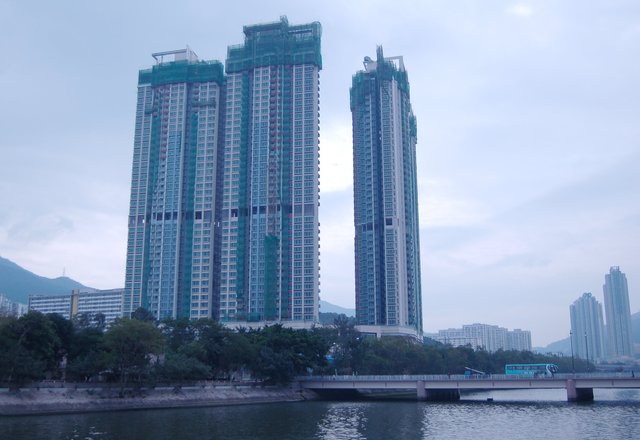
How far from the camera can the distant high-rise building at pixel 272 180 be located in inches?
5782

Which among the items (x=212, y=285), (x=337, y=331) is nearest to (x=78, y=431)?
(x=337, y=331)

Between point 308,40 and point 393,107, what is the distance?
30957 mm

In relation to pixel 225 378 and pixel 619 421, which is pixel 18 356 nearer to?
pixel 225 378

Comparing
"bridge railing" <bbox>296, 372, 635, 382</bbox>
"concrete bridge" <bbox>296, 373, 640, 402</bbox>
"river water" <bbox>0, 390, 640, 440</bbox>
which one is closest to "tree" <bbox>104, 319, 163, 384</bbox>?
"river water" <bbox>0, 390, 640, 440</bbox>

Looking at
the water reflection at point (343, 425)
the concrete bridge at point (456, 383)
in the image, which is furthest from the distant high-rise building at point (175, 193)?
the water reflection at point (343, 425)

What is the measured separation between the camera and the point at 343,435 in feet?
155

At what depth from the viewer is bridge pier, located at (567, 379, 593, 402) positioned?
8244 centimetres

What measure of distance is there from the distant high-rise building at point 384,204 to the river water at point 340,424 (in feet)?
294

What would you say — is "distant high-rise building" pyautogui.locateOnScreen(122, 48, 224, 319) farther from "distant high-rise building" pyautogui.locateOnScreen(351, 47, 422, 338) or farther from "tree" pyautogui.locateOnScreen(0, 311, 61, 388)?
"tree" pyautogui.locateOnScreen(0, 311, 61, 388)

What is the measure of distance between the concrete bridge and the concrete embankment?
23.7 feet

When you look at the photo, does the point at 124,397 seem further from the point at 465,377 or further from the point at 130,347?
the point at 465,377

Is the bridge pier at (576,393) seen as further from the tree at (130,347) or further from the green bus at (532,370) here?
the tree at (130,347)

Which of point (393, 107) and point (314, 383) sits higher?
point (393, 107)

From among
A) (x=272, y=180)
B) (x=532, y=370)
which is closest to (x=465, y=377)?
(x=532, y=370)
